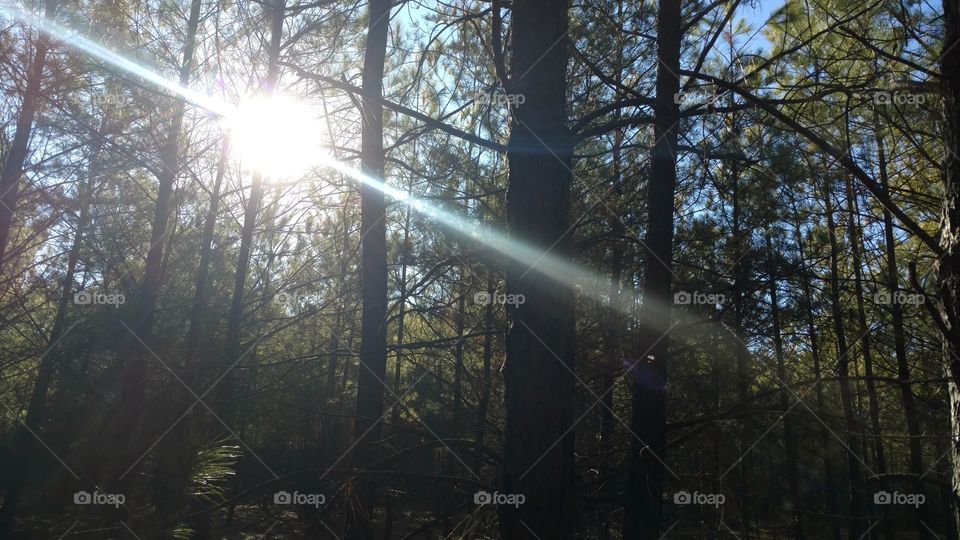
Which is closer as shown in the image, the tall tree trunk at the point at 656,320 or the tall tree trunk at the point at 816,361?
the tall tree trunk at the point at 656,320

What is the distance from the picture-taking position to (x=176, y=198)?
8.48m

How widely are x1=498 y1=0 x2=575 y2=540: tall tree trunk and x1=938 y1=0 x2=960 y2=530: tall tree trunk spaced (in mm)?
1366

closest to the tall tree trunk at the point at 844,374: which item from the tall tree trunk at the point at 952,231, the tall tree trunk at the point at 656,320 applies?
the tall tree trunk at the point at 656,320

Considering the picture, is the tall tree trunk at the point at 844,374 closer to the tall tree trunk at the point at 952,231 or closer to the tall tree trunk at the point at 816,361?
the tall tree trunk at the point at 816,361

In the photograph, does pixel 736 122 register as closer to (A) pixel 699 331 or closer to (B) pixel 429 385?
(A) pixel 699 331

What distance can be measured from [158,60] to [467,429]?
20.8ft

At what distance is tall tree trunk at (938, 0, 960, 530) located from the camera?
241cm

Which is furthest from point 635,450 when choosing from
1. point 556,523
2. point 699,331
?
point 699,331

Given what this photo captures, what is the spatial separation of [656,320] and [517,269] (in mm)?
1192

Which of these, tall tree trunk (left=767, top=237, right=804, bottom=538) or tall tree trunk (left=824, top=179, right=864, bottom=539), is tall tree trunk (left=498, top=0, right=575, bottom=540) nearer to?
tall tree trunk (left=767, top=237, right=804, bottom=538)

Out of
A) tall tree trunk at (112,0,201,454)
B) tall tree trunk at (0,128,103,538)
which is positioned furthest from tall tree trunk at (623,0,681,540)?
tall tree trunk at (0,128,103,538)

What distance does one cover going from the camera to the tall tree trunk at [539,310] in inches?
101

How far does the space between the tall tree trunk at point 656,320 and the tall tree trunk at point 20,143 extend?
672 cm

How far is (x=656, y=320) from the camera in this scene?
3.57 m
